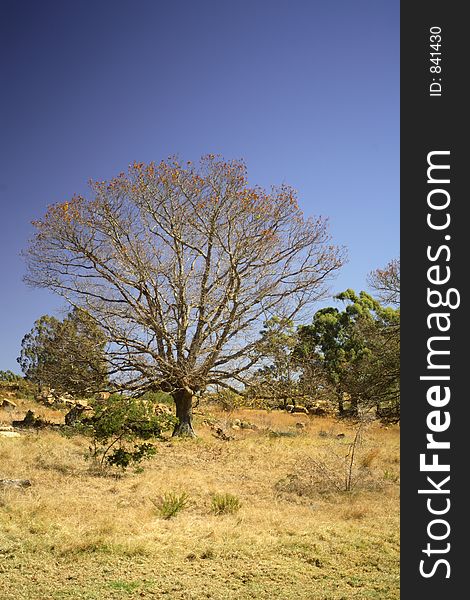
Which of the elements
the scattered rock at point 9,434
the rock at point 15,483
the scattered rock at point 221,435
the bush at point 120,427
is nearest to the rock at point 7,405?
the scattered rock at point 9,434

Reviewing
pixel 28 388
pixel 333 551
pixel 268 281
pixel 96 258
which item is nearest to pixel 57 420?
pixel 96 258

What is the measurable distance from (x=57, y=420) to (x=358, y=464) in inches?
551

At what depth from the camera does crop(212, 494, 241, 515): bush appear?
345 inches

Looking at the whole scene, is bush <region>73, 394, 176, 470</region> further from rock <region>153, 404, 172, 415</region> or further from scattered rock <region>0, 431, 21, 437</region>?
scattered rock <region>0, 431, 21, 437</region>

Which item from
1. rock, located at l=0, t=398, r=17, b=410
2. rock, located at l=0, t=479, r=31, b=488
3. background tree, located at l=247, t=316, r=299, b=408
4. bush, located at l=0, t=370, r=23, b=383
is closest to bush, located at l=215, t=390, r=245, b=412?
background tree, located at l=247, t=316, r=299, b=408

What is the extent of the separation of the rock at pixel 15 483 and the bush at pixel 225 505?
11.6 ft

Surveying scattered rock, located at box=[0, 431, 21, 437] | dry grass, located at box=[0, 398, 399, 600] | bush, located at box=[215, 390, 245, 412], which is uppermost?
bush, located at box=[215, 390, 245, 412]

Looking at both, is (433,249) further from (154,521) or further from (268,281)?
(268,281)

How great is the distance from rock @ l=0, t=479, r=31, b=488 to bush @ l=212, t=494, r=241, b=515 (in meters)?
3.53

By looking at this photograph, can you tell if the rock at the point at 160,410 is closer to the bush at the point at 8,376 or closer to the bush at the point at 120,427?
the bush at the point at 120,427

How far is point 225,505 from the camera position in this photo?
8891mm

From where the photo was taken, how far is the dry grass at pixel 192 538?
18.6 feet

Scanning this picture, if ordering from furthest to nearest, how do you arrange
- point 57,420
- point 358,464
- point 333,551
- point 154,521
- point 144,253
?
point 57,420 < point 144,253 < point 358,464 < point 154,521 < point 333,551

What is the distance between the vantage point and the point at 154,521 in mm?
8008
